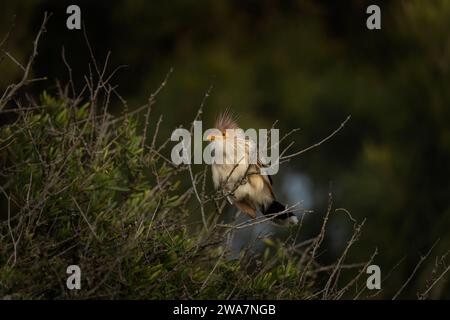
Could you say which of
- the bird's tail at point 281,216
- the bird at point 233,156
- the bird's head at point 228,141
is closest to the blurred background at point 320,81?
the bird's tail at point 281,216

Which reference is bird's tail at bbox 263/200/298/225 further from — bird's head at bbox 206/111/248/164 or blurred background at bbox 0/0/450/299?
blurred background at bbox 0/0/450/299

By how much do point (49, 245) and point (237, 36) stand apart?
6.75 metres

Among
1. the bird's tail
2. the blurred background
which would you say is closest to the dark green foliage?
the bird's tail

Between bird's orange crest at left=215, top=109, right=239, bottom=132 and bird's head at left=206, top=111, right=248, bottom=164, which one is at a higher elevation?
bird's orange crest at left=215, top=109, right=239, bottom=132

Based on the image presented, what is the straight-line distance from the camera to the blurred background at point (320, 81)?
278 inches

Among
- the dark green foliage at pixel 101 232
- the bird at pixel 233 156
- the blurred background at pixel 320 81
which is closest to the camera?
the dark green foliage at pixel 101 232

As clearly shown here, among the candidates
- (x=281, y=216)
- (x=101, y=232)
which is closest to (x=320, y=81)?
(x=281, y=216)

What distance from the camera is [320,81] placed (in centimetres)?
934

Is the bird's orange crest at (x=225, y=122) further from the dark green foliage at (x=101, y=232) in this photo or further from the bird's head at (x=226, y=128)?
the dark green foliage at (x=101, y=232)

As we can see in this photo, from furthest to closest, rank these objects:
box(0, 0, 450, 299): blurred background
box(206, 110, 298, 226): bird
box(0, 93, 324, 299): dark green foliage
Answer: box(0, 0, 450, 299): blurred background
box(206, 110, 298, 226): bird
box(0, 93, 324, 299): dark green foliage

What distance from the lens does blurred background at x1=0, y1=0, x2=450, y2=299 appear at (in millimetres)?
7066

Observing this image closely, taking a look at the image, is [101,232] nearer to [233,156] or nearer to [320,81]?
[233,156]

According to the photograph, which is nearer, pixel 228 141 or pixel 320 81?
pixel 228 141
